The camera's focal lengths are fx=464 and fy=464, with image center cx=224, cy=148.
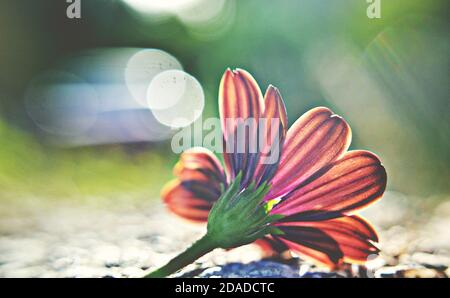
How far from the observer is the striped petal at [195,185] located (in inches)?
41.3

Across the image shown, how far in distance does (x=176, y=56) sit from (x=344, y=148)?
458mm

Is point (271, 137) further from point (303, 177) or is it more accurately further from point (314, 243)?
point (314, 243)

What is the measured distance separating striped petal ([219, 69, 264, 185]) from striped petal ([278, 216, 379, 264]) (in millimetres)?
173

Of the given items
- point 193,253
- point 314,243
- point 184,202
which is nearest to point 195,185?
point 184,202

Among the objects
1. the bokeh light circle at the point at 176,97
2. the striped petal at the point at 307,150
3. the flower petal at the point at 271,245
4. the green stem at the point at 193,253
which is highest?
the bokeh light circle at the point at 176,97

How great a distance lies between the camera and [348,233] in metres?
1.03

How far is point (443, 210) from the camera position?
1.13 meters

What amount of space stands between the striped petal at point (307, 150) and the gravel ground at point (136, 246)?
0.18m

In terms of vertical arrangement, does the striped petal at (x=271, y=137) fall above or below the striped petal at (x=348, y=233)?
above

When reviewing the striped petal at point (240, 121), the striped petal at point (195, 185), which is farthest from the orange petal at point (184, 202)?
the striped petal at point (240, 121)

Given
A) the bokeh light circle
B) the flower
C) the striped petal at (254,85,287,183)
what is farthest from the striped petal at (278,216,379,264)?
the bokeh light circle

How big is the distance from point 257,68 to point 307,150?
0.25m

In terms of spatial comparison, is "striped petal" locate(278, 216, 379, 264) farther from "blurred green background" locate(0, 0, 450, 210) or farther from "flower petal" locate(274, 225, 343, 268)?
"blurred green background" locate(0, 0, 450, 210)

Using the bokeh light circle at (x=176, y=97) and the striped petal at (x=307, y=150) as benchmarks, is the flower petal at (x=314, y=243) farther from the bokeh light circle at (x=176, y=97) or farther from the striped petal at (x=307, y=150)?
the bokeh light circle at (x=176, y=97)
